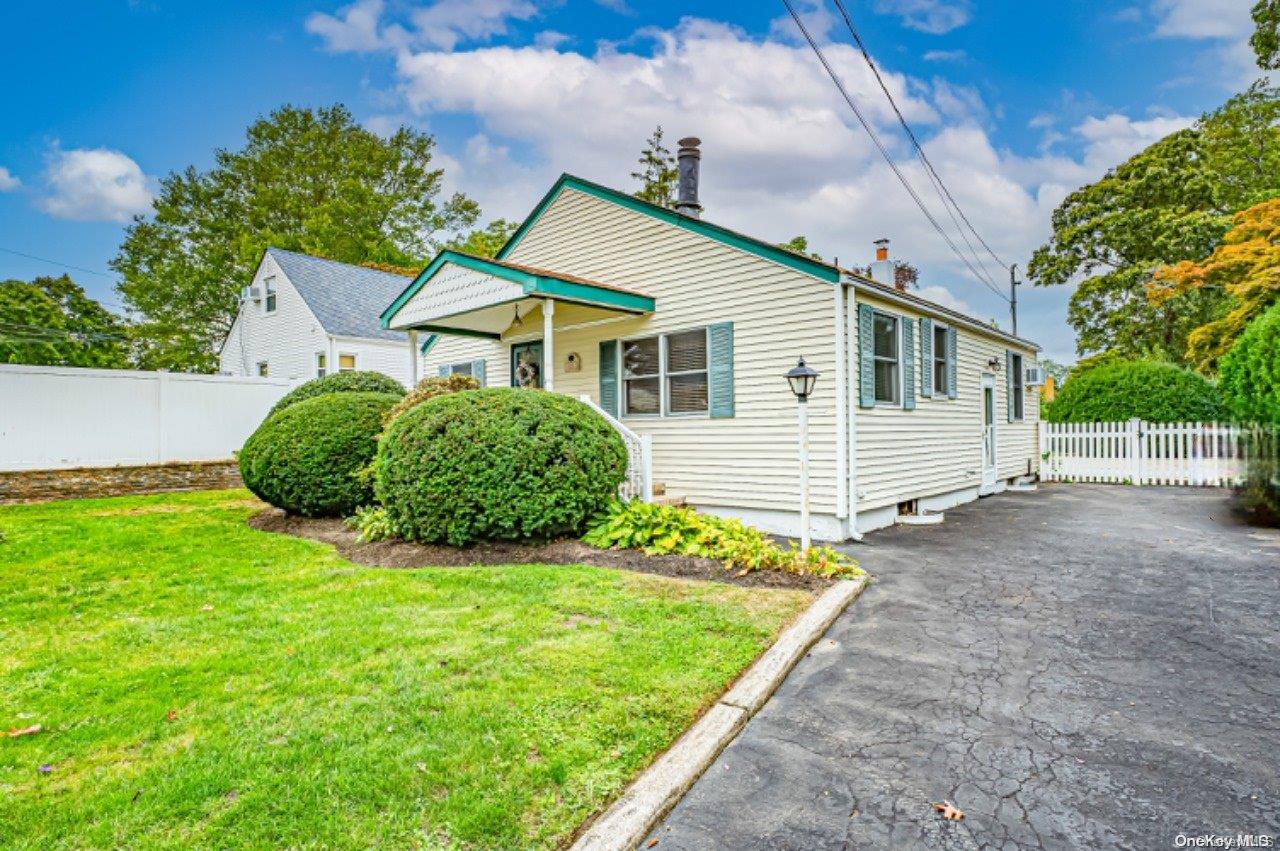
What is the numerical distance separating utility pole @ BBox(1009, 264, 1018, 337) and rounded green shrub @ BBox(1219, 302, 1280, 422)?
60.5 ft

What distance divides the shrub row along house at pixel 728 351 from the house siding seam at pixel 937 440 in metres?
0.04

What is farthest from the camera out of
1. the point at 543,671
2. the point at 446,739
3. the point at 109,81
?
the point at 109,81

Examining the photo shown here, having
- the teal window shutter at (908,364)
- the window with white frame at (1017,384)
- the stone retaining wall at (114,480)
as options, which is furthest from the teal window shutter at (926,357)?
the stone retaining wall at (114,480)

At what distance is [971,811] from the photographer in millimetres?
2352

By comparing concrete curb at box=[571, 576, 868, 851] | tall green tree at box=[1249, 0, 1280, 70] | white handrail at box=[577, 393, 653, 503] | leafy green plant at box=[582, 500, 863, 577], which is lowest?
concrete curb at box=[571, 576, 868, 851]

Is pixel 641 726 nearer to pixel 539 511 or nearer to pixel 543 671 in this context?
pixel 543 671

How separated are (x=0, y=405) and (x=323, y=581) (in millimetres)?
9902

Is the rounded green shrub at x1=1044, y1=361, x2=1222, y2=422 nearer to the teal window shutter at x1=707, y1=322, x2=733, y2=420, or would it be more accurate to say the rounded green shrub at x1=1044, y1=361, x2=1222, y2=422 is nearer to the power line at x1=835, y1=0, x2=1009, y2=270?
the power line at x1=835, y1=0, x2=1009, y2=270

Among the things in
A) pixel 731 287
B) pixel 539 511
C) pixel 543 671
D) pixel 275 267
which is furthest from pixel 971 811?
pixel 275 267

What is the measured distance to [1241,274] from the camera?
1647 cm

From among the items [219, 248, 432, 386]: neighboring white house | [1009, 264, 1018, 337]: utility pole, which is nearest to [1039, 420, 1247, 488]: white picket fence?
[1009, 264, 1018, 337]: utility pole

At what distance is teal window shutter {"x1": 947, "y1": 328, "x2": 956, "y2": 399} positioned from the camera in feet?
33.5

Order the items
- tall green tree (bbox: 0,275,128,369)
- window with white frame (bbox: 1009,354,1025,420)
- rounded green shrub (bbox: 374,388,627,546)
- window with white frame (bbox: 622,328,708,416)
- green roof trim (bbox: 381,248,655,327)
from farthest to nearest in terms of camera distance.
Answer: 1. tall green tree (bbox: 0,275,128,369)
2. window with white frame (bbox: 1009,354,1025,420)
3. window with white frame (bbox: 622,328,708,416)
4. green roof trim (bbox: 381,248,655,327)
5. rounded green shrub (bbox: 374,388,627,546)

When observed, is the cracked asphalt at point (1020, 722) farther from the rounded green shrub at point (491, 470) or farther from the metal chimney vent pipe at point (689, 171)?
the metal chimney vent pipe at point (689, 171)
